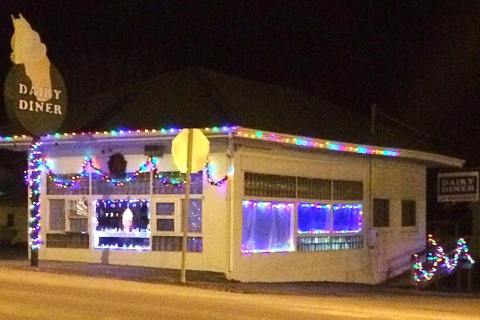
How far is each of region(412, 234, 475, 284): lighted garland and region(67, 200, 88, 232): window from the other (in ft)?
32.2

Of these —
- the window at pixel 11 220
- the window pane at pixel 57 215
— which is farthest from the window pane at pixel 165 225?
the window at pixel 11 220

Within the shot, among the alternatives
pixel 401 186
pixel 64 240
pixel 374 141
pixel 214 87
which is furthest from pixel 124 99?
pixel 401 186

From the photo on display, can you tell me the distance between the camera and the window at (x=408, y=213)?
87.9 ft

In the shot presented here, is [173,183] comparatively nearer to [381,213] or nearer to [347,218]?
[347,218]

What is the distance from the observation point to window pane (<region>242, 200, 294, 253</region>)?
20391mm

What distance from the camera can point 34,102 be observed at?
61.6ft

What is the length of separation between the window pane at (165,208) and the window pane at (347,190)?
518 cm

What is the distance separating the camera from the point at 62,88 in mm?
19500

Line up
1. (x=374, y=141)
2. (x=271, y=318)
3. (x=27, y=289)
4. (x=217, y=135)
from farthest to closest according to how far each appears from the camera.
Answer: (x=374, y=141) → (x=217, y=135) → (x=27, y=289) → (x=271, y=318)

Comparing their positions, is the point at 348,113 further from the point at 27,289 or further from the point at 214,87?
the point at 27,289

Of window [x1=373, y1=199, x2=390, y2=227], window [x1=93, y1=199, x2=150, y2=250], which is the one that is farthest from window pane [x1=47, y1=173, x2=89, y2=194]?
window [x1=373, y1=199, x2=390, y2=227]

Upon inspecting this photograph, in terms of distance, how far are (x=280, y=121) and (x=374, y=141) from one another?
4.35m

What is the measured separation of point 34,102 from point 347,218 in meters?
9.97

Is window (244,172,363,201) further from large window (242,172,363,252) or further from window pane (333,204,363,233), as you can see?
→ window pane (333,204,363,233)
